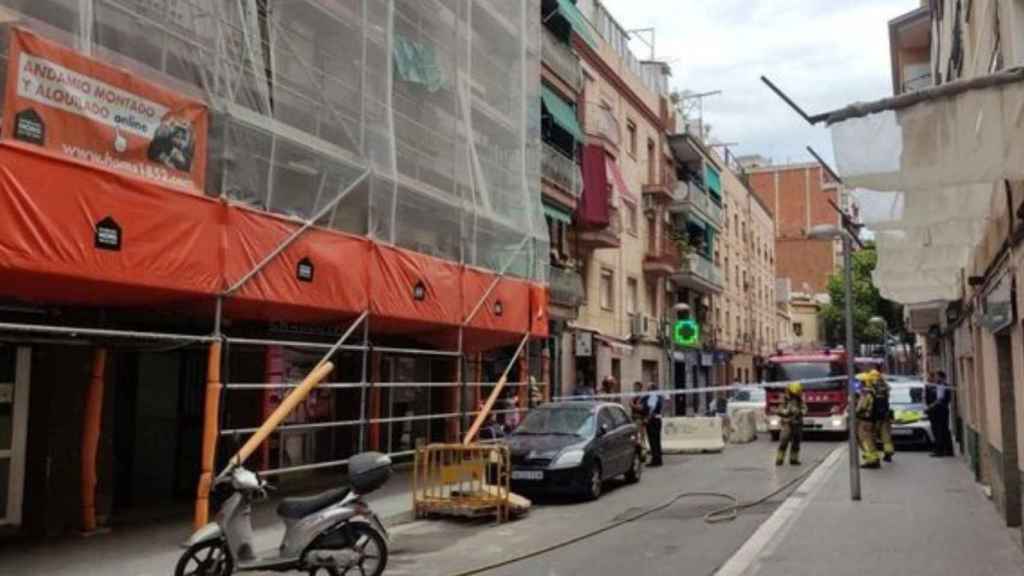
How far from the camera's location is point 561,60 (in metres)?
26.7

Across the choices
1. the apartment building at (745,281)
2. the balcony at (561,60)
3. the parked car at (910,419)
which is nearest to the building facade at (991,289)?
the parked car at (910,419)

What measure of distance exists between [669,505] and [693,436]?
31.6 feet

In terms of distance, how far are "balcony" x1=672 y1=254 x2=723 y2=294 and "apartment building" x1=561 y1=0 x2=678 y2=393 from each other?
3.52 feet

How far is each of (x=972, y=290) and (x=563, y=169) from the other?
14.5 m

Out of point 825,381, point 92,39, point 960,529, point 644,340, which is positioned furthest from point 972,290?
point 644,340

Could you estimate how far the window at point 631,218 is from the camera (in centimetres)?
3431

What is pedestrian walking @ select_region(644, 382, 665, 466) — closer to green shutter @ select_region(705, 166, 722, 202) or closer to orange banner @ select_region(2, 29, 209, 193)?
orange banner @ select_region(2, 29, 209, 193)

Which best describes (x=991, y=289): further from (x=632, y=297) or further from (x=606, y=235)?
(x=632, y=297)

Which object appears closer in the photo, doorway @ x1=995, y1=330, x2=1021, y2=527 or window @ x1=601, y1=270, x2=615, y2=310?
doorway @ x1=995, y1=330, x2=1021, y2=527

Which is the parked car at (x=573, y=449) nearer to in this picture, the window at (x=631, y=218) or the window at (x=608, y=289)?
the window at (x=608, y=289)

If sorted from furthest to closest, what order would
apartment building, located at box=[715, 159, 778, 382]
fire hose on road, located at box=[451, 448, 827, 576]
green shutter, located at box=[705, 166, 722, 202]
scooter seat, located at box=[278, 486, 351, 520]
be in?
apartment building, located at box=[715, 159, 778, 382], green shutter, located at box=[705, 166, 722, 202], fire hose on road, located at box=[451, 448, 827, 576], scooter seat, located at box=[278, 486, 351, 520]

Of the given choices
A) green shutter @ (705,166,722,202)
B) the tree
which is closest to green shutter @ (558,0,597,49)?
green shutter @ (705,166,722,202)

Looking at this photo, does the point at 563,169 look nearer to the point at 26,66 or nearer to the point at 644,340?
the point at 644,340

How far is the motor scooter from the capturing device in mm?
7781
